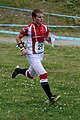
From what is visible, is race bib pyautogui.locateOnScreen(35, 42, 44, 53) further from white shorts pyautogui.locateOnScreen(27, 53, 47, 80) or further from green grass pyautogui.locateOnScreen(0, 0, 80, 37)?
green grass pyautogui.locateOnScreen(0, 0, 80, 37)

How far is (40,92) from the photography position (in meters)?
10.1

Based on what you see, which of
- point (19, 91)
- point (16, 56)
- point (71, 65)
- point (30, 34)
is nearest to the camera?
point (30, 34)

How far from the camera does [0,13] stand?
27797 mm

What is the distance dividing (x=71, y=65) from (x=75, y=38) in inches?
317

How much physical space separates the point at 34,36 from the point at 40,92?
165 cm

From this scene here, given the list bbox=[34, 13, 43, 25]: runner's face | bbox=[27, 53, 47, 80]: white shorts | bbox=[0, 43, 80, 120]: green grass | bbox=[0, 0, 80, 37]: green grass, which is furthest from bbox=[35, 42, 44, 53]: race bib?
bbox=[0, 0, 80, 37]: green grass

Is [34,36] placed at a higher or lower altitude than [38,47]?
higher

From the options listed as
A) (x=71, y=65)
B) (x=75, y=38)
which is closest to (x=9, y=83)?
(x=71, y=65)

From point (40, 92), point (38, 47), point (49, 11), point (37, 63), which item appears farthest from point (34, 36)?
point (49, 11)

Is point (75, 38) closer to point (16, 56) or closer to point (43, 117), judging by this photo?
point (16, 56)

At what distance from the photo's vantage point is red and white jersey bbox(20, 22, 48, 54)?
352 inches

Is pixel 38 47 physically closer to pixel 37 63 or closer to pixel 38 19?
pixel 37 63

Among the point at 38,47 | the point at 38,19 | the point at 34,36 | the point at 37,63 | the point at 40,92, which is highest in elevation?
the point at 38,19

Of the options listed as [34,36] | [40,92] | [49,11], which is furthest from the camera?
[49,11]
